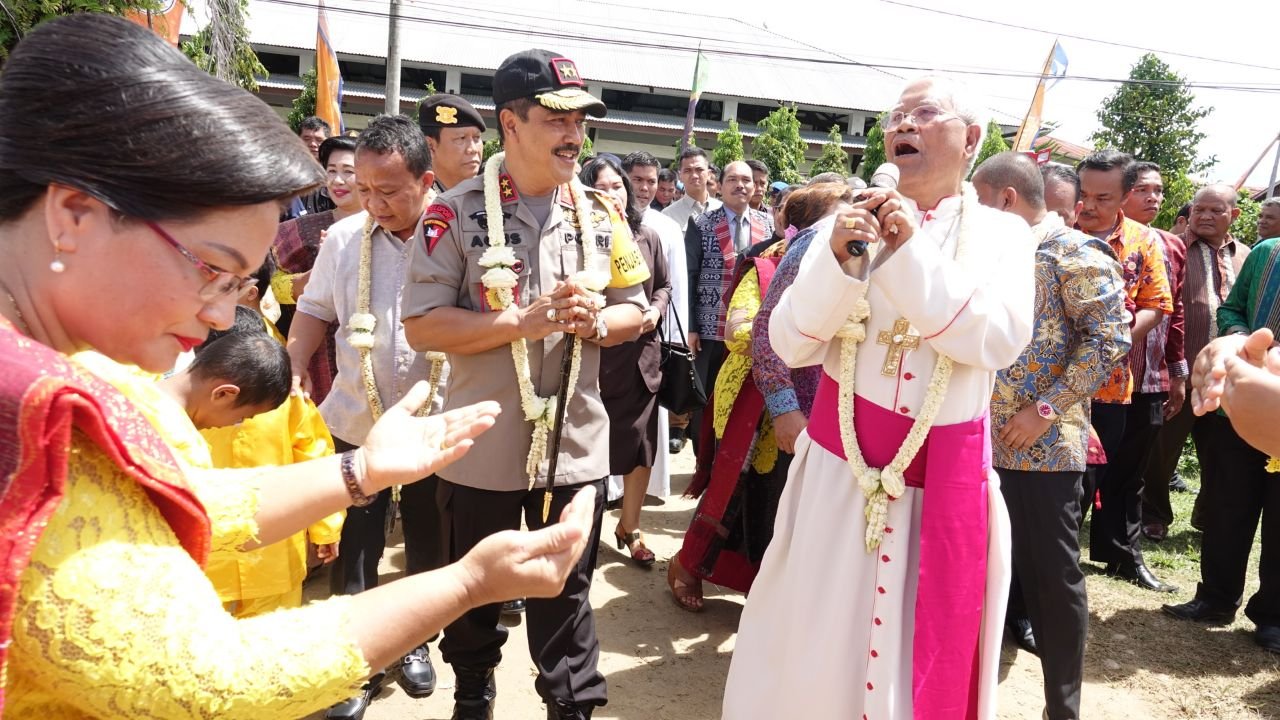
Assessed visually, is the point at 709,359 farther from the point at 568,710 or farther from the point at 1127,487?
the point at 568,710

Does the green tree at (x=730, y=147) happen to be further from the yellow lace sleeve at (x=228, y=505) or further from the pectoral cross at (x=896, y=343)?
the yellow lace sleeve at (x=228, y=505)

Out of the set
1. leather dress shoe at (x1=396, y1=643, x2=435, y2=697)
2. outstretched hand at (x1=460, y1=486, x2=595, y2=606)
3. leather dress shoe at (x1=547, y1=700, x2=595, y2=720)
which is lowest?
leather dress shoe at (x1=396, y1=643, x2=435, y2=697)

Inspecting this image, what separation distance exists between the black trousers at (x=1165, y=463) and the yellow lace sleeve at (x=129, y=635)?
6.36m

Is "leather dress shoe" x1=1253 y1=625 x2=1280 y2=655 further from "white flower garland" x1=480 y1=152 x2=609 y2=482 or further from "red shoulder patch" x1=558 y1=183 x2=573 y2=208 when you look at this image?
"red shoulder patch" x1=558 y1=183 x2=573 y2=208

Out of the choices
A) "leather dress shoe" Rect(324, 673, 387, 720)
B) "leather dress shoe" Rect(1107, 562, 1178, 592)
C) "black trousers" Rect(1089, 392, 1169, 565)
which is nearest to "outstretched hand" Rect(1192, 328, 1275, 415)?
"leather dress shoe" Rect(324, 673, 387, 720)

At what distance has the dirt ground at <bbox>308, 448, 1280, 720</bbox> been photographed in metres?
3.62

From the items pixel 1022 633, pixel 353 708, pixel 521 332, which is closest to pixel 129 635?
pixel 521 332

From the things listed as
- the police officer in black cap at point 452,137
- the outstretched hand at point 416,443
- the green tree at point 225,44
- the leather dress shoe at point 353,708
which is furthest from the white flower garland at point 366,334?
the green tree at point 225,44

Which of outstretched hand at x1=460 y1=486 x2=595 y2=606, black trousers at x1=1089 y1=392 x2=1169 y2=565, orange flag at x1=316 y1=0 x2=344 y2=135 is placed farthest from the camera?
orange flag at x1=316 y1=0 x2=344 y2=135

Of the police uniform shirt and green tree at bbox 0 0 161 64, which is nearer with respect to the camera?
the police uniform shirt

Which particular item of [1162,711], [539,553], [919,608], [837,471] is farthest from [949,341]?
[1162,711]

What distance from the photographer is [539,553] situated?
54.6 inches

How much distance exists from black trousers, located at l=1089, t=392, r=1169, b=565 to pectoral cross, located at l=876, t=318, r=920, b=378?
3.30m

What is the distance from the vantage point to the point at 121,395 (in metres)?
1.13
